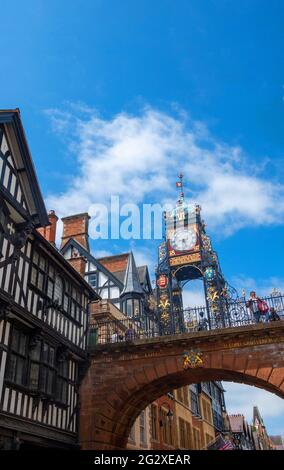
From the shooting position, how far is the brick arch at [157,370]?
1370 centimetres

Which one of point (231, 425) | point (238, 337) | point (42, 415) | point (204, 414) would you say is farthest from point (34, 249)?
point (231, 425)

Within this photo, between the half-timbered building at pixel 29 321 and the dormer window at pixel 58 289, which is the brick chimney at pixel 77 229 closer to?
the dormer window at pixel 58 289

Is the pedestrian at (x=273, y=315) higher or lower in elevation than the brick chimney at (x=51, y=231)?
lower

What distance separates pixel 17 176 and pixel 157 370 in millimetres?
7352

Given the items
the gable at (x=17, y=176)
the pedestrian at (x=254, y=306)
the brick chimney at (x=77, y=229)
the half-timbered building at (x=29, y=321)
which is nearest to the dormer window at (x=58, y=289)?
the half-timbered building at (x=29, y=321)

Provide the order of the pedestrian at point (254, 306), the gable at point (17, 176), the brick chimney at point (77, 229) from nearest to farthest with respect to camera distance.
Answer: the gable at point (17, 176)
the pedestrian at point (254, 306)
the brick chimney at point (77, 229)

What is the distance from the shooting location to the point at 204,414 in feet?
107

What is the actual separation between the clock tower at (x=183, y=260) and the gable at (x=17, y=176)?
33.5 ft

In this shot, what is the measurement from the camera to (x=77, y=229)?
2452 centimetres

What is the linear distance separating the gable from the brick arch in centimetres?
542

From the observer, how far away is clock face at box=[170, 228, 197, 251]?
79.0ft

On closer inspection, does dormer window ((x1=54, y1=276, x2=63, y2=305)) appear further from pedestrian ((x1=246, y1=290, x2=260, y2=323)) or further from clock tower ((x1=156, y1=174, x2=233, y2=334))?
clock tower ((x1=156, y1=174, x2=233, y2=334))

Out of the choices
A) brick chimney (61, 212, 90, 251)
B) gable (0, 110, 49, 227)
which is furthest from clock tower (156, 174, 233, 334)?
gable (0, 110, 49, 227)

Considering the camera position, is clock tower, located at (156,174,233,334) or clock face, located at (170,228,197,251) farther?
clock face, located at (170,228,197,251)
